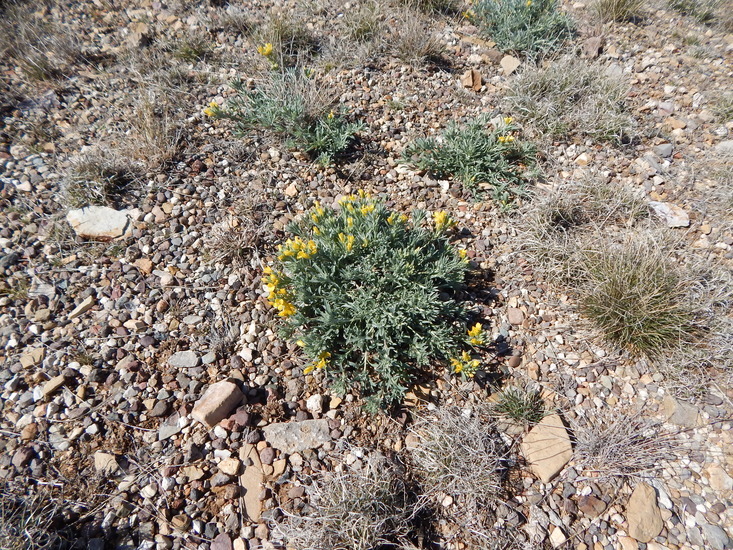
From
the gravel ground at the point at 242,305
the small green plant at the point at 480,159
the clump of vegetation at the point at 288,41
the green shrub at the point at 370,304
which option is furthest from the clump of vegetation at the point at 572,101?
the clump of vegetation at the point at 288,41

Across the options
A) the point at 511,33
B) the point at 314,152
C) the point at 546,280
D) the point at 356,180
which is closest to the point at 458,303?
the point at 546,280

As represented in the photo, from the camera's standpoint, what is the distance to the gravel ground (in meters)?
2.20

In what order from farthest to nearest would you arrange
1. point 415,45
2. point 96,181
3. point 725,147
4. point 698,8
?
point 698,8 → point 415,45 → point 725,147 → point 96,181

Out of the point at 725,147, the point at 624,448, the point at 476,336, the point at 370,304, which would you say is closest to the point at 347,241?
the point at 370,304

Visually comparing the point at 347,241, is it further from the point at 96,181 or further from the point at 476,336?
the point at 96,181

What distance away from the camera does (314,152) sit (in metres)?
3.68

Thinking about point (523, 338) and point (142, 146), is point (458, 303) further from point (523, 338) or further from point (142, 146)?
point (142, 146)

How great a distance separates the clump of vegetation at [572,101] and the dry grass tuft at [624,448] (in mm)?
2489

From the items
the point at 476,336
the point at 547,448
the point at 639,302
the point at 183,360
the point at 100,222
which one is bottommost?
the point at 547,448

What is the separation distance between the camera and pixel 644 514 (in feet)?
7.07

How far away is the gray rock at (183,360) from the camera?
8.59 feet

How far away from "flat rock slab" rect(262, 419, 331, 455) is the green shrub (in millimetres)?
244

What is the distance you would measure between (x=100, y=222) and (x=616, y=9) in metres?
5.70

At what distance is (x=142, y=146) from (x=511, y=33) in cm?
381
